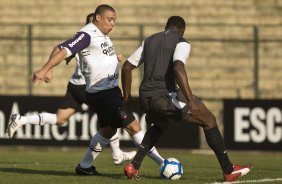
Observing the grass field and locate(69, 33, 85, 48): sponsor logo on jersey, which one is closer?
locate(69, 33, 85, 48): sponsor logo on jersey

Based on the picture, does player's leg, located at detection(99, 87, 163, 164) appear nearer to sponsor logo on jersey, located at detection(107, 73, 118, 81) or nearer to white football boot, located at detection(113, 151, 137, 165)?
sponsor logo on jersey, located at detection(107, 73, 118, 81)

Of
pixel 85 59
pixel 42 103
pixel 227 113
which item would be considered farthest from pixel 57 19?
pixel 85 59

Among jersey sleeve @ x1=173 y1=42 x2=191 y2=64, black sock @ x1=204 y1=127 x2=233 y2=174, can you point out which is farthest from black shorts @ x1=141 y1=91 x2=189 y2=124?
jersey sleeve @ x1=173 y1=42 x2=191 y2=64

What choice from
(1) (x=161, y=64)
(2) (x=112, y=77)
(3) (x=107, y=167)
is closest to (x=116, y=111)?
(2) (x=112, y=77)

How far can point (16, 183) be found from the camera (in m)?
11.5

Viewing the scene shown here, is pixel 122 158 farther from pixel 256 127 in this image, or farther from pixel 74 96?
pixel 256 127

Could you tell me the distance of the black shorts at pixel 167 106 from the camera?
11.5m

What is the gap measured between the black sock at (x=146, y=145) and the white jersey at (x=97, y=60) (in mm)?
860

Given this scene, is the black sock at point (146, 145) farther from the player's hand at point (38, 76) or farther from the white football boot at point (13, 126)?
the white football boot at point (13, 126)

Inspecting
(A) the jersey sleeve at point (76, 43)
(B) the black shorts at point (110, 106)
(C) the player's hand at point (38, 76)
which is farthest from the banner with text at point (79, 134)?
(C) the player's hand at point (38, 76)

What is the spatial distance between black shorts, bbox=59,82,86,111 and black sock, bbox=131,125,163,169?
3173mm

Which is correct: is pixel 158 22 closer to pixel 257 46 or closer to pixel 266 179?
pixel 257 46

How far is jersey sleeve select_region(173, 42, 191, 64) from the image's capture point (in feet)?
37.0

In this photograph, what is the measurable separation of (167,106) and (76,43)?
1.36 m
